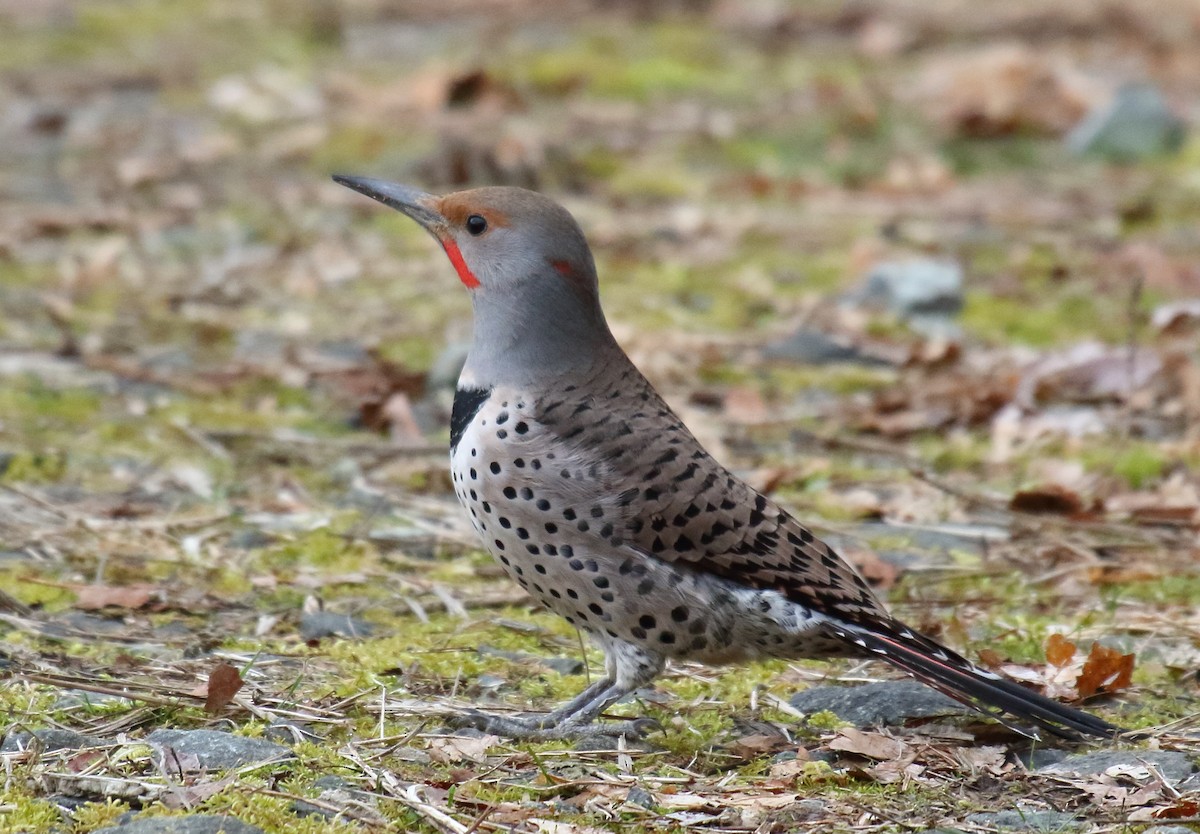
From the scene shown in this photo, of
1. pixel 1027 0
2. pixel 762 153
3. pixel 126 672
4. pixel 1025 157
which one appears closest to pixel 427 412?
pixel 126 672

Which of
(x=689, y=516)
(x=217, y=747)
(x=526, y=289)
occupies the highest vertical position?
(x=526, y=289)

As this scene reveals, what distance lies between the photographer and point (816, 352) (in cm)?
824

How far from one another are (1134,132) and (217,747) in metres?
9.82

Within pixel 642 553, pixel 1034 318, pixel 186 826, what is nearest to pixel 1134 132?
pixel 1034 318

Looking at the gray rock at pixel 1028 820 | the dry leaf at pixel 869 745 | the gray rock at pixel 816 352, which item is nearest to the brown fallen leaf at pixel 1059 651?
the dry leaf at pixel 869 745

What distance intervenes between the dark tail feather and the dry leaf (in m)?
0.16

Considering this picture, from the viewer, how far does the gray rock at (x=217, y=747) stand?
3.66 m

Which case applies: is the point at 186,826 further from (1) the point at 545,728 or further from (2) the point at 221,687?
(1) the point at 545,728

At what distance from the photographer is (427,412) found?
711 cm

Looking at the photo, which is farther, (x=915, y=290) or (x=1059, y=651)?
(x=915, y=290)

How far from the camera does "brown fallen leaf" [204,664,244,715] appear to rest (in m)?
3.94

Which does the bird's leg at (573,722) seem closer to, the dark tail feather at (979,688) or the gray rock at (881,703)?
the gray rock at (881,703)

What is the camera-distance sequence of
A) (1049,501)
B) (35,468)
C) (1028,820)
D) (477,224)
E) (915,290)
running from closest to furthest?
(1028,820) < (477,224) < (1049,501) < (35,468) < (915,290)

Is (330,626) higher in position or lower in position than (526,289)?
lower
